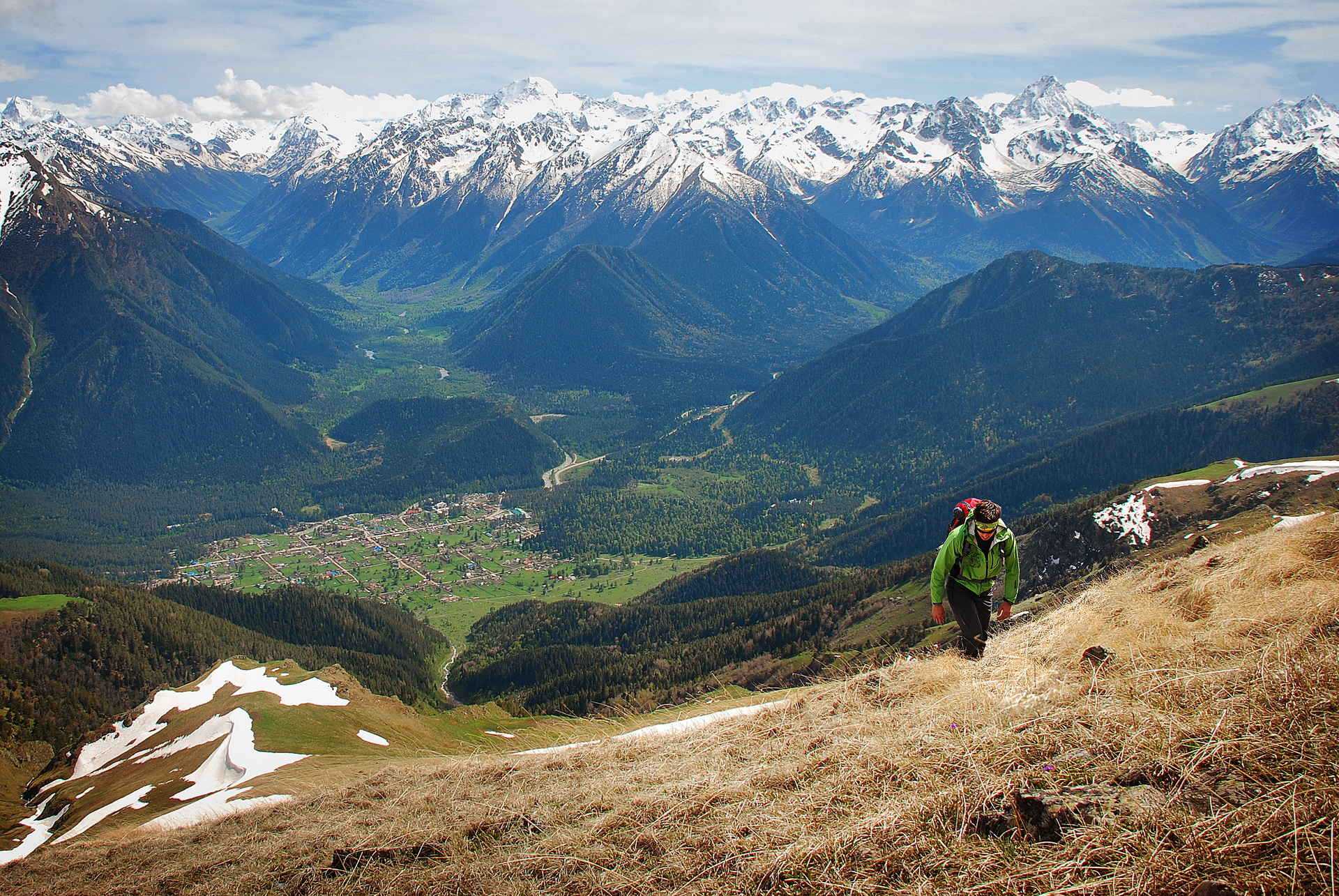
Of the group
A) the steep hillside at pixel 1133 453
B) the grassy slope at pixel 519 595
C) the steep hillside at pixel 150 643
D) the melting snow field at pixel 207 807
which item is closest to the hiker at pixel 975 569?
the melting snow field at pixel 207 807

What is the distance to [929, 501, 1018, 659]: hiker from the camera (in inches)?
701

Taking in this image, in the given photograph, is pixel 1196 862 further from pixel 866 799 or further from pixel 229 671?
pixel 229 671

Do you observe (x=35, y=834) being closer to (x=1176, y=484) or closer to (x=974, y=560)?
(x=974, y=560)

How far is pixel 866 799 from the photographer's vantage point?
11688 mm

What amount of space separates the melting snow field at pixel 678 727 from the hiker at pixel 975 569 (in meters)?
4.84

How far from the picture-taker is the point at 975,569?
18.0 m

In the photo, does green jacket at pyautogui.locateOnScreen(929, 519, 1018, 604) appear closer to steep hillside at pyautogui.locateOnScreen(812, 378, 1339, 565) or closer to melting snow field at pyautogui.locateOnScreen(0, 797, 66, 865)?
melting snow field at pyautogui.locateOnScreen(0, 797, 66, 865)

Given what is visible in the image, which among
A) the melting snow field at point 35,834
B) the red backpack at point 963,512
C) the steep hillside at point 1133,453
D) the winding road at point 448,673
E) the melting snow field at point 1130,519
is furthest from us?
the steep hillside at point 1133,453

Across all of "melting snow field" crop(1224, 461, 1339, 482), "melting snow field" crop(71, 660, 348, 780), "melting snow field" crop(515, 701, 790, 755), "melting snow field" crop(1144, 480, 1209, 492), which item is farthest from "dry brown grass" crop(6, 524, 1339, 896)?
"melting snow field" crop(1224, 461, 1339, 482)

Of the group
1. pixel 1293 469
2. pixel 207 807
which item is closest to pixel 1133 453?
pixel 1293 469

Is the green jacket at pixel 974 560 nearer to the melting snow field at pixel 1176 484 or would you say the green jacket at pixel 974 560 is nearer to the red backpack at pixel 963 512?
the red backpack at pixel 963 512

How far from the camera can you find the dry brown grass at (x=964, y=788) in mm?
9031

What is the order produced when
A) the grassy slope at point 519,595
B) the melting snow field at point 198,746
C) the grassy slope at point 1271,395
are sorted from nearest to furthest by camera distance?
the melting snow field at point 198,746, the grassy slope at point 519,595, the grassy slope at point 1271,395

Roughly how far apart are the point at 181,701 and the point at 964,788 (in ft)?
301
